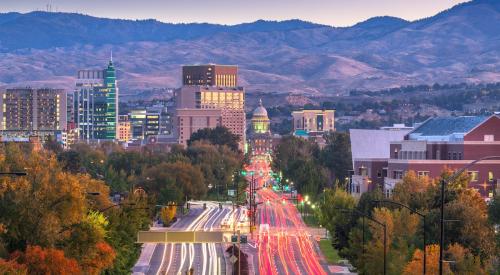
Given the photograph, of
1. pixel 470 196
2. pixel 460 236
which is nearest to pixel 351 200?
pixel 470 196

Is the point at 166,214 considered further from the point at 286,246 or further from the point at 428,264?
the point at 428,264

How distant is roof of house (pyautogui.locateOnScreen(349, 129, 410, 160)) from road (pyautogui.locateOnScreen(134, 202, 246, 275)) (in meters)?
15.6

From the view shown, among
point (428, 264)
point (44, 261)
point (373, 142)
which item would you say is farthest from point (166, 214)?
point (428, 264)

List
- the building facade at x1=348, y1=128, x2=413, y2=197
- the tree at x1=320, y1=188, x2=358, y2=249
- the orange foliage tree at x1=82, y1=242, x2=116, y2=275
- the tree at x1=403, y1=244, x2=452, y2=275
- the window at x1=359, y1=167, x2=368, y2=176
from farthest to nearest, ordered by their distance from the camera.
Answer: the window at x1=359, y1=167, x2=368, y2=176 → the building facade at x1=348, y1=128, x2=413, y2=197 → the tree at x1=320, y1=188, x2=358, y2=249 → the orange foliage tree at x1=82, y1=242, x2=116, y2=275 → the tree at x1=403, y1=244, x2=452, y2=275

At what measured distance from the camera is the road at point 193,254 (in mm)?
99000

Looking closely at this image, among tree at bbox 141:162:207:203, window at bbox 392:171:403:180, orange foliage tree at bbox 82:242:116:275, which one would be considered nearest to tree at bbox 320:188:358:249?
window at bbox 392:171:403:180

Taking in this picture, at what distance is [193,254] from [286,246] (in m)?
10.4

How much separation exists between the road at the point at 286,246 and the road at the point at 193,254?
135 inches

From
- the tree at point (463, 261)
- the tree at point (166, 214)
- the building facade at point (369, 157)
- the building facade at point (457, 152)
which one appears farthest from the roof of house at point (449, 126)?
the tree at point (463, 261)

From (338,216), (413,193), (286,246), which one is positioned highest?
(413,193)

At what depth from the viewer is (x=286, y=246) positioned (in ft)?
398

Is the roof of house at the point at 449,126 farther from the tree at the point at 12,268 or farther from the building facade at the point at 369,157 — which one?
the tree at the point at 12,268

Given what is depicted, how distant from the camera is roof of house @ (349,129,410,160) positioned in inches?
6188

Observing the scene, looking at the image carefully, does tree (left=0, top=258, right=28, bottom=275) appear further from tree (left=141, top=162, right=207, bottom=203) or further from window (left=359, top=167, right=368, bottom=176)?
tree (left=141, top=162, right=207, bottom=203)
